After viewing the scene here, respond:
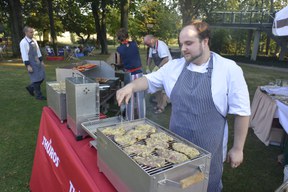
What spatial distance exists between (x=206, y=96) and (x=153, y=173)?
24.2 inches

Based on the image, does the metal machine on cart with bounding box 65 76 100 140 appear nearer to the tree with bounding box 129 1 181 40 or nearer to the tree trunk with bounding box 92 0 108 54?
the tree trunk with bounding box 92 0 108 54

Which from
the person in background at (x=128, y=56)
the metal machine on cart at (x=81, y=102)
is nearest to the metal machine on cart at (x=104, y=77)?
the person in background at (x=128, y=56)

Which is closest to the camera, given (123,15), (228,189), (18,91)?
(228,189)

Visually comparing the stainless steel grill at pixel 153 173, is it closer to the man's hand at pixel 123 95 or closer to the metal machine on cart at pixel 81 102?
the man's hand at pixel 123 95

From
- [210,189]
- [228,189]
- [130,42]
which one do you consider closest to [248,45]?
[130,42]

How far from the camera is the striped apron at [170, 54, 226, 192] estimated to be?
4.75 feet

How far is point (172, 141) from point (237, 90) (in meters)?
0.47

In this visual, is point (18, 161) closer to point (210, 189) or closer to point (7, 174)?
point (7, 174)

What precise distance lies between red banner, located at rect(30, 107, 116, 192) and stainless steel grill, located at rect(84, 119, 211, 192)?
20cm

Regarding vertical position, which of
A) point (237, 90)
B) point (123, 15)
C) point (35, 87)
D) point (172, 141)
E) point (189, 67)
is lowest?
point (35, 87)

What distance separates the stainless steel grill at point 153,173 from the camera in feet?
3.23

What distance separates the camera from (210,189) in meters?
1.63

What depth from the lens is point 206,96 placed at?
4.68 ft

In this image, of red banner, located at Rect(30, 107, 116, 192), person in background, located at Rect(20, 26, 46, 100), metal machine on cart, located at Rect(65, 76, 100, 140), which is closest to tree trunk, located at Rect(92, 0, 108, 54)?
person in background, located at Rect(20, 26, 46, 100)
